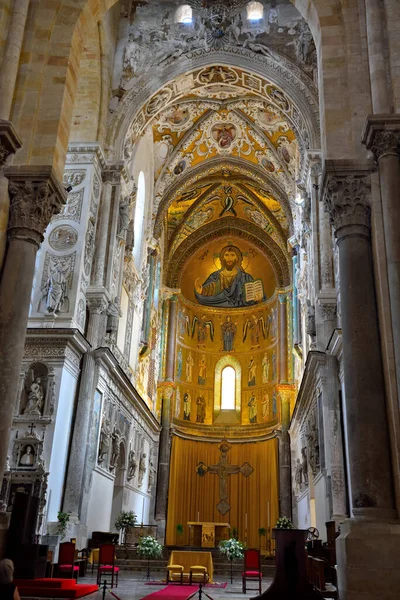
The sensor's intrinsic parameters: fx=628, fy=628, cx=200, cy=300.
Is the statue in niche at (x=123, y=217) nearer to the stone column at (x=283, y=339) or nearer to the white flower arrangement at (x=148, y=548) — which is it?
the white flower arrangement at (x=148, y=548)

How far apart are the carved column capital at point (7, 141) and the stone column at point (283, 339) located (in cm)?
2265

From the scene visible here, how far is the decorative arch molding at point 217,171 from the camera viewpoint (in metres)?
28.5

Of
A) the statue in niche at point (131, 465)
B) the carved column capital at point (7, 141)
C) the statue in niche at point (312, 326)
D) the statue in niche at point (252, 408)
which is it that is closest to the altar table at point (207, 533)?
the statue in niche at point (131, 465)

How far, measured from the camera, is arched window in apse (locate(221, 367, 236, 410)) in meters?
34.9

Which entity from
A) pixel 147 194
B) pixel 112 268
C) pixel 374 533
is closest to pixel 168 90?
pixel 147 194

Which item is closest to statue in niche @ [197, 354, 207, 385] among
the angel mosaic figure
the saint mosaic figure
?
the angel mosaic figure

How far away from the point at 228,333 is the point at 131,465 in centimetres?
1270

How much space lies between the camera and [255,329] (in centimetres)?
3509

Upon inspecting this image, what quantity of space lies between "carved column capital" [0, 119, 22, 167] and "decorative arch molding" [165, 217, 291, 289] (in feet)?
76.1

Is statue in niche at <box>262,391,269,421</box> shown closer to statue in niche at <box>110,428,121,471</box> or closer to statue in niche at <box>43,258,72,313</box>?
statue in niche at <box>110,428,121,471</box>

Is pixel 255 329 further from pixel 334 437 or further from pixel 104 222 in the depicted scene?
pixel 334 437

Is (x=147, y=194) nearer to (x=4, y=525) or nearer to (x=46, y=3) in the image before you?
(x=46, y=3)

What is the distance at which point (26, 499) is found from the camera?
9.49 meters

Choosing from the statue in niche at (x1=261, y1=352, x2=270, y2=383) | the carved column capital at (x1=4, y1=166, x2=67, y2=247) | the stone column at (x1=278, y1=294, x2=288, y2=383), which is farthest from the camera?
the statue in niche at (x1=261, y1=352, x2=270, y2=383)
